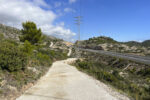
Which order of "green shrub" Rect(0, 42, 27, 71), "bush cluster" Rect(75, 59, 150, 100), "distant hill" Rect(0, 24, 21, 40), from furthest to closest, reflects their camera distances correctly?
"distant hill" Rect(0, 24, 21, 40) < "green shrub" Rect(0, 42, 27, 71) < "bush cluster" Rect(75, 59, 150, 100)

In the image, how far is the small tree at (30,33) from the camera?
28.2 metres

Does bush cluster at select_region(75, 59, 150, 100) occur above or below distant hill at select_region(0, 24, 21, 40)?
below

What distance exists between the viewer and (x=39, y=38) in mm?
29906

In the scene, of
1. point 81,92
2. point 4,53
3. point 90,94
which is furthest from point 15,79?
point 90,94

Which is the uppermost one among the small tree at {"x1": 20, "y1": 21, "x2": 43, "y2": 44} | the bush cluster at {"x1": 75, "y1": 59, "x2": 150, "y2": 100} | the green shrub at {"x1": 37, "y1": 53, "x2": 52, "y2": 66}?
the small tree at {"x1": 20, "y1": 21, "x2": 43, "y2": 44}

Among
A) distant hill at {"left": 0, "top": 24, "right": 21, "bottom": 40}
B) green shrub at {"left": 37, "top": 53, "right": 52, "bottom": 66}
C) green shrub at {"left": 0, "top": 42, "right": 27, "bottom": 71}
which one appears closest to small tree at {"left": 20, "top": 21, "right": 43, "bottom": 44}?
green shrub at {"left": 37, "top": 53, "right": 52, "bottom": 66}

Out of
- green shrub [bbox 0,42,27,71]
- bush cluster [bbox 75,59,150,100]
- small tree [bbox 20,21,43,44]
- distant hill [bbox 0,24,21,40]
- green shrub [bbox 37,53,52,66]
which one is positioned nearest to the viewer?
bush cluster [bbox 75,59,150,100]

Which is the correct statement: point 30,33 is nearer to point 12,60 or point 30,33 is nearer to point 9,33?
point 12,60

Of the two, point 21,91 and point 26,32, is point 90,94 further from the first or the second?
point 26,32

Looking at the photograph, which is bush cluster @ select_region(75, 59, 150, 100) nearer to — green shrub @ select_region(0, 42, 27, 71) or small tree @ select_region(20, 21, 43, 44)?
green shrub @ select_region(0, 42, 27, 71)

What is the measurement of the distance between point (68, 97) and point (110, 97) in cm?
218

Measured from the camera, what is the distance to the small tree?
28156 millimetres

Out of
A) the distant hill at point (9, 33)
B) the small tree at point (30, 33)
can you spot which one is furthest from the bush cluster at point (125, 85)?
the distant hill at point (9, 33)

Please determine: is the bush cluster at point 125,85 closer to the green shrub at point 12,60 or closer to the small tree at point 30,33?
the green shrub at point 12,60
